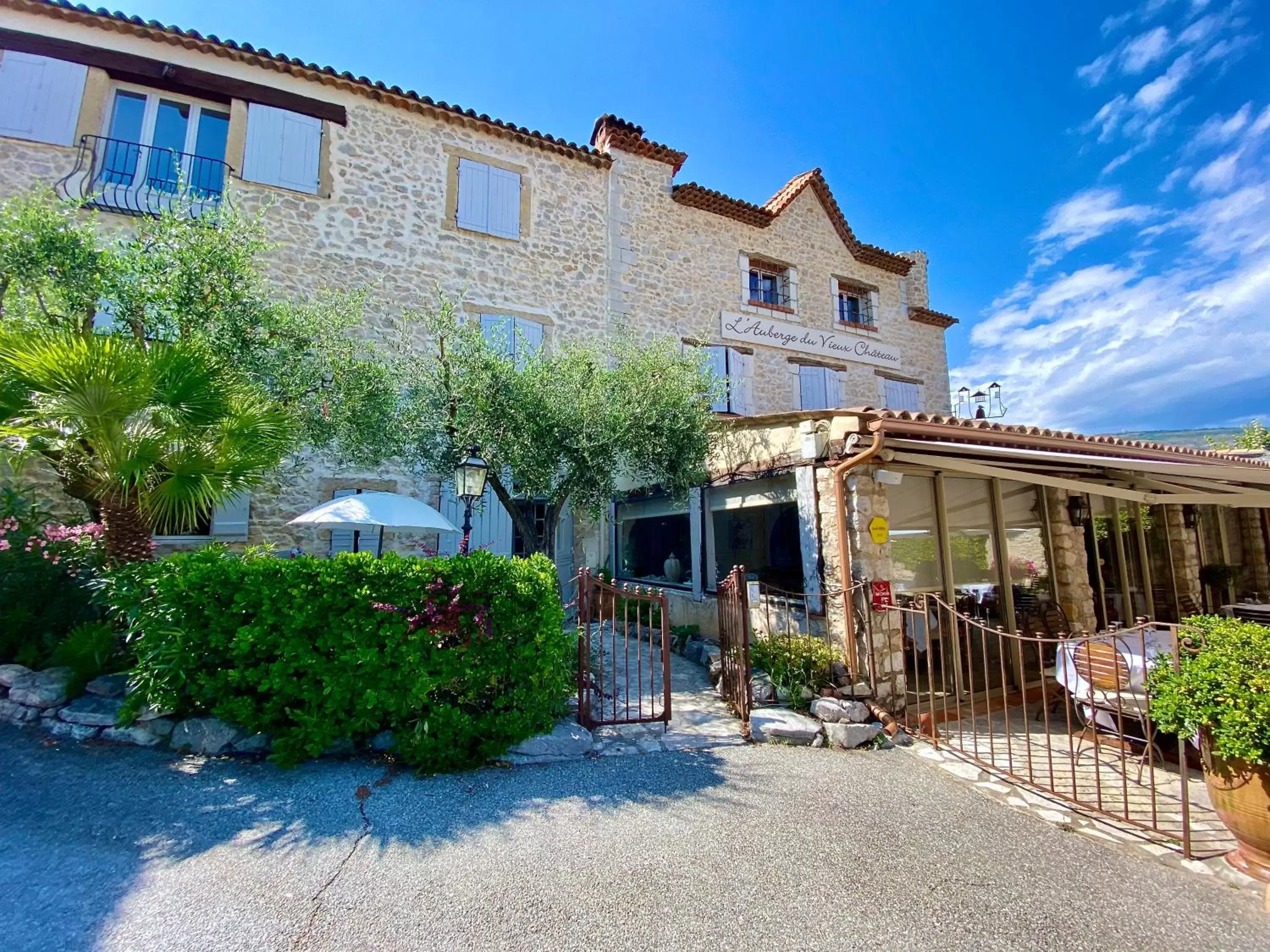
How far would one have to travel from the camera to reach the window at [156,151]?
32.3ft

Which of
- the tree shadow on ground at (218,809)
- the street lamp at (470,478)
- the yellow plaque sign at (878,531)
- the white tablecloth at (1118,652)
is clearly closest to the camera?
the tree shadow on ground at (218,809)

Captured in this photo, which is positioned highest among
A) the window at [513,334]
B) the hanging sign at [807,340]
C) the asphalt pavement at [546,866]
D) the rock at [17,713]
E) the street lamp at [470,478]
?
the hanging sign at [807,340]

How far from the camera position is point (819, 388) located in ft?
50.3

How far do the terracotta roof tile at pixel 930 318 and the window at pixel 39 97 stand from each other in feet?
66.2

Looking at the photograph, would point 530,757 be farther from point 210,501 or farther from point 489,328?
point 489,328

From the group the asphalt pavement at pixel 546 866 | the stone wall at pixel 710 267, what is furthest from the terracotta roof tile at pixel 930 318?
the asphalt pavement at pixel 546 866

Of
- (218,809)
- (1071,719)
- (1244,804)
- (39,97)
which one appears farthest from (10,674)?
(1071,719)

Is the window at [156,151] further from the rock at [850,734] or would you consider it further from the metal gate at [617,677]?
the rock at [850,734]

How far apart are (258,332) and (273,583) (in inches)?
166

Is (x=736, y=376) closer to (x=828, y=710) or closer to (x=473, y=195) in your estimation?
(x=473, y=195)

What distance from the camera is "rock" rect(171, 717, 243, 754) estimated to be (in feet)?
15.4

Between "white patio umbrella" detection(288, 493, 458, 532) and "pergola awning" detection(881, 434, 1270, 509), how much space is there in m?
6.28

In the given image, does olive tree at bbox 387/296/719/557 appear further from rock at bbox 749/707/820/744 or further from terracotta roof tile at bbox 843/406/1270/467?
rock at bbox 749/707/820/744

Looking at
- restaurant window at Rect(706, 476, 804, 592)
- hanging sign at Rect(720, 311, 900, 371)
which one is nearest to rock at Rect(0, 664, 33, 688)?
restaurant window at Rect(706, 476, 804, 592)
